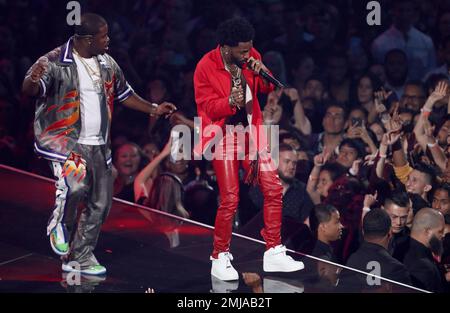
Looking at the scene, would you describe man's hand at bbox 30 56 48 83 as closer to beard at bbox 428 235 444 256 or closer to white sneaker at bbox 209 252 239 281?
white sneaker at bbox 209 252 239 281

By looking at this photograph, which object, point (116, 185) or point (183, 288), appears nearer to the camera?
point (183, 288)

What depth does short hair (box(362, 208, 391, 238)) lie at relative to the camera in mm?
5895

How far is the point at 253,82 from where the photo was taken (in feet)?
18.0

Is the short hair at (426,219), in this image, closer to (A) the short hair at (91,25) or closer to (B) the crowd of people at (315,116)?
(B) the crowd of people at (315,116)

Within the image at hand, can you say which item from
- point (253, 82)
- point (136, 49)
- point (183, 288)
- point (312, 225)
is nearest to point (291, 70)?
point (136, 49)

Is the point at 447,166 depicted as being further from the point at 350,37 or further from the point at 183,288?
the point at 183,288

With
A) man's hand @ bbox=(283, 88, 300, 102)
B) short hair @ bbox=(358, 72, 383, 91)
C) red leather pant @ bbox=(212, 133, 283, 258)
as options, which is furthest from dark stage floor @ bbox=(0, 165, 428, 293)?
short hair @ bbox=(358, 72, 383, 91)

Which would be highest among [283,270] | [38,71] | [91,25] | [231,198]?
[91,25]

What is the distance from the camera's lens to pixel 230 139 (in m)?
5.45

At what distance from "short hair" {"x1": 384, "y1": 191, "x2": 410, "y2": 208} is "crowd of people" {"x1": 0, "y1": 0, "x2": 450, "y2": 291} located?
0.05 ft

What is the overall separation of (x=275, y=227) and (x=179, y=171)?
185cm

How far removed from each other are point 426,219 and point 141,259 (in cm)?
173

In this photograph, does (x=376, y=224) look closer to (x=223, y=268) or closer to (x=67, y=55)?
(x=223, y=268)

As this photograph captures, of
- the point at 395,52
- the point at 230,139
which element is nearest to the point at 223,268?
the point at 230,139
